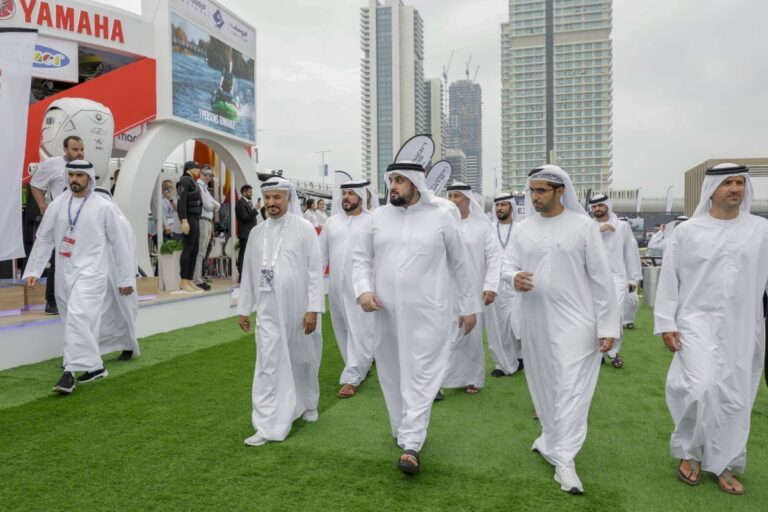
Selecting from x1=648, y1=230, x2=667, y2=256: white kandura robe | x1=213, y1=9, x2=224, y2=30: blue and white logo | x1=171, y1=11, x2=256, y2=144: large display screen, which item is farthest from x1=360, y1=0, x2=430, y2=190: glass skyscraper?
x1=213, y1=9, x2=224, y2=30: blue and white logo

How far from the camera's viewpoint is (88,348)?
4.83 meters

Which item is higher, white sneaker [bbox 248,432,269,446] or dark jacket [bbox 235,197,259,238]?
dark jacket [bbox 235,197,259,238]

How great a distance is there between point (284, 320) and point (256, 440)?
75cm

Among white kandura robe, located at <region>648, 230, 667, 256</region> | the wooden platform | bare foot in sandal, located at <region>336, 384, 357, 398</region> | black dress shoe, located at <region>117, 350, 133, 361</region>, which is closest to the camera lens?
bare foot in sandal, located at <region>336, 384, 357, 398</region>

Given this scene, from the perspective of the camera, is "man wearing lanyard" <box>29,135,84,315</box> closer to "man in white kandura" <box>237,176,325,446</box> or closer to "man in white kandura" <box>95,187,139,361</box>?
"man in white kandura" <box>95,187,139,361</box>

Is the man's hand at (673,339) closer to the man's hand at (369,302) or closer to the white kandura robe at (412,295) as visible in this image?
the white kandura robe at (412,295)

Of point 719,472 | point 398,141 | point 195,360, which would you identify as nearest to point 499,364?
point 719,472

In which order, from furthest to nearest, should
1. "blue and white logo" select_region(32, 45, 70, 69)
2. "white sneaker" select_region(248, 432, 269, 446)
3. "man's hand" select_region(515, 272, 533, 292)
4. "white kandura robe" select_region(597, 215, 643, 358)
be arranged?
"blue and white logo" select_region(32, 45, 70, 69), "white kandura robe" select_region(597, 215, 643, 358), "white sneaker" select_region(248, 432, 269, 446), "man's hand" select_region(515, 272, 533, 292)

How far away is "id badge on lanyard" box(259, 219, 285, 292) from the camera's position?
150 inches

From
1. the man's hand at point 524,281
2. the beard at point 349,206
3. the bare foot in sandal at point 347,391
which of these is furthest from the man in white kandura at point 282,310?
the beard at point 349,206

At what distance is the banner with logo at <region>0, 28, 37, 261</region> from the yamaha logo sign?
3.37 m

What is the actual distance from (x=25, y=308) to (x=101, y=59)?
5.46 meters

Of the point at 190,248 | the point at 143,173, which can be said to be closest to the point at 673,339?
the point at 190,248

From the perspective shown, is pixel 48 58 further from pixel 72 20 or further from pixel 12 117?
pixel 12 117
